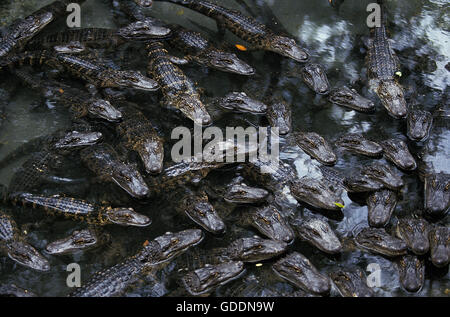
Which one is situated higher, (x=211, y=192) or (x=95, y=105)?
(x=95, y=105)

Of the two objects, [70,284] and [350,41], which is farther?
[350,41]

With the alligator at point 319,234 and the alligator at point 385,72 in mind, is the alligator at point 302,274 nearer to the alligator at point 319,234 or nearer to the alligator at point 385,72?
the alligator at point 319,234

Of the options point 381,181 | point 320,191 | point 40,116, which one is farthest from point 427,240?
point 40,116

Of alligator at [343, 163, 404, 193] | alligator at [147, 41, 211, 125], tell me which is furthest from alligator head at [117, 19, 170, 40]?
alligator at [343, 163, 404, 193]

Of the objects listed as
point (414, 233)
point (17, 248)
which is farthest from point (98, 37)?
point (414, 233)

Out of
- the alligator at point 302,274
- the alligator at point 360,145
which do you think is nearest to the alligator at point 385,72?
the alligator at point 360,145

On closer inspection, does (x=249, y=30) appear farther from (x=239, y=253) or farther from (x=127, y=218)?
(x=239, y=253)
